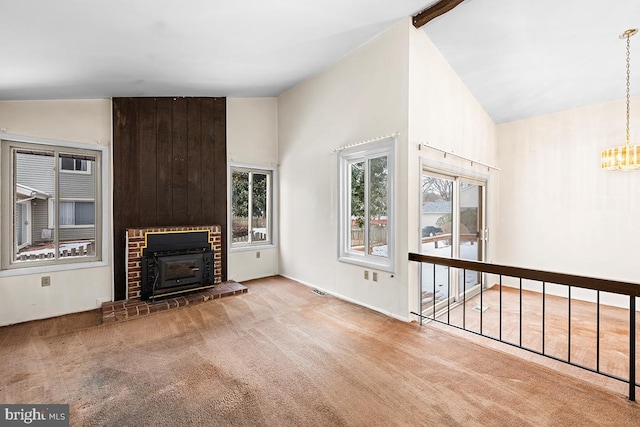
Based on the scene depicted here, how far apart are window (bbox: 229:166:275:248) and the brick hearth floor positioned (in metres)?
0.94

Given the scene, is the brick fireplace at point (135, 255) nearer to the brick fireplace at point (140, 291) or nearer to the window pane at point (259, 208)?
the brick fireplace at point (140, 291)

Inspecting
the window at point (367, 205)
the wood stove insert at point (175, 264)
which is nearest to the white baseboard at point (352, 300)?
the window at point (367, 205)

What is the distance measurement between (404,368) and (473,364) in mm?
608

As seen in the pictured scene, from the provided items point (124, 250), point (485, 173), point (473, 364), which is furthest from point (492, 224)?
point (124, 250)

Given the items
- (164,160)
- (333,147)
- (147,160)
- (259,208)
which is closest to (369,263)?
(333,147)

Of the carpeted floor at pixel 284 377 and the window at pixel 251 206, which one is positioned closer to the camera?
the carpeted floor at pixel 284 377

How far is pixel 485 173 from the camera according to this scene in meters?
5.01

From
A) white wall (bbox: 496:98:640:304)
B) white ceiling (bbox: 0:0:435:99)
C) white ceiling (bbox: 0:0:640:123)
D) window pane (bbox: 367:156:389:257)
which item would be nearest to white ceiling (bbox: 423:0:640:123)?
white ceiling (bbox: 0:0:640:123)

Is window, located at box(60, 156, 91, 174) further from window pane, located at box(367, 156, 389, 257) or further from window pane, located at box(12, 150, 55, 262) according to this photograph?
window pane, located at box(367, 156, 389, 257)

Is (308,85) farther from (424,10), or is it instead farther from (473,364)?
(473,364)

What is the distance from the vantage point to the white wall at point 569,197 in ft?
13.9

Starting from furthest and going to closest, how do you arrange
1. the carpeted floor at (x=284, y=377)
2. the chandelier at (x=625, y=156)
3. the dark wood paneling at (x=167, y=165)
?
the dark wood paneling at (x=167, y=165) < the chandelier at (x=625, y=156) < the carpeted floor at (x=284, y=377)

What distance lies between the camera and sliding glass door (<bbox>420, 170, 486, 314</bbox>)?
3816 millimetres

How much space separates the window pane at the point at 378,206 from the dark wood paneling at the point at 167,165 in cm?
251
